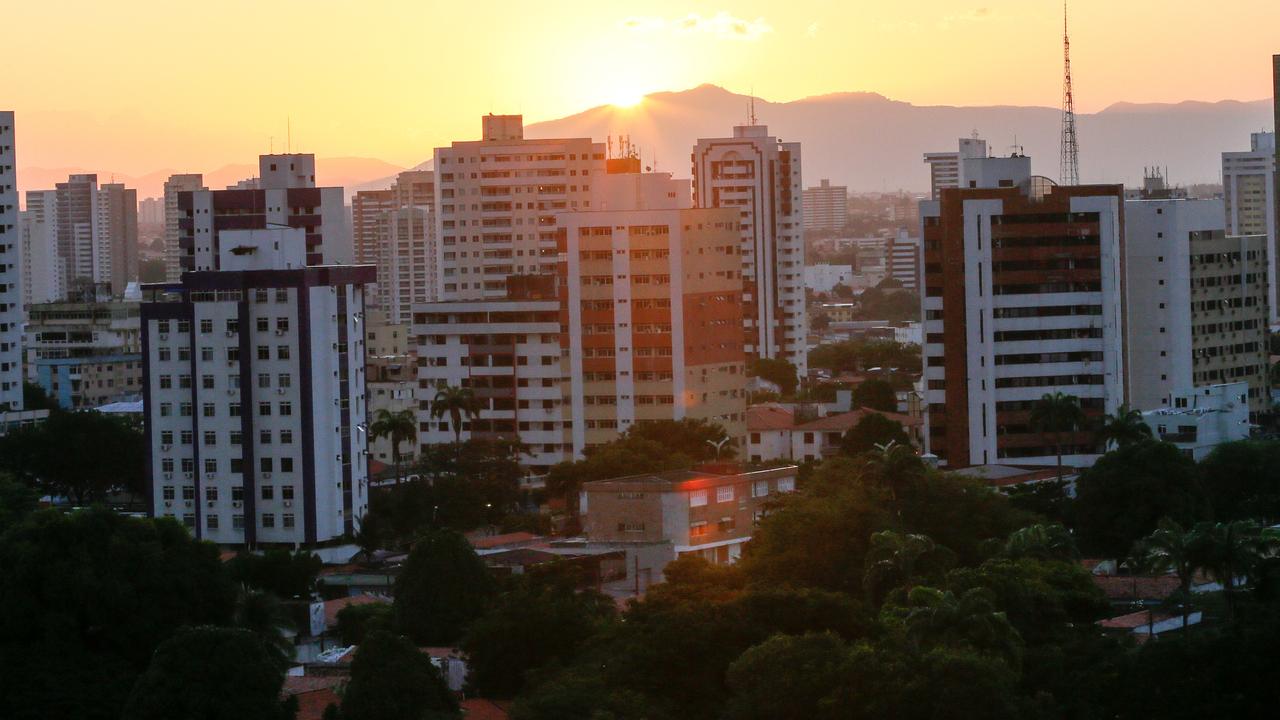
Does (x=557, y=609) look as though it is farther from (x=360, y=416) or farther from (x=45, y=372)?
(x=45, y=372)

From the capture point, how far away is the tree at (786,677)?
108 ft

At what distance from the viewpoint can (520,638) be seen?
39.0 metres

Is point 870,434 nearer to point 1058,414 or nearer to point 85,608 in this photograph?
point 1058,414

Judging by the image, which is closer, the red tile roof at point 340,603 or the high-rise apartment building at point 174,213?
the red tile roof at point 340,603

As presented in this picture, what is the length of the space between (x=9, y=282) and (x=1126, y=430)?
4822cm

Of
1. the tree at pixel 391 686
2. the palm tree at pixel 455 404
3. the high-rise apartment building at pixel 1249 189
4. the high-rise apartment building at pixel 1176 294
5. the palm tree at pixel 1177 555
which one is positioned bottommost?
the tree at pixel 391 686

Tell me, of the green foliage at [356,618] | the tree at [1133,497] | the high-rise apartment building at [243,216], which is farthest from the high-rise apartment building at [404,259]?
the green foliage at [356,618]

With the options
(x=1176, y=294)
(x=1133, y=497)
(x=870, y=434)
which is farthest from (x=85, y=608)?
(x=1176, y=294)

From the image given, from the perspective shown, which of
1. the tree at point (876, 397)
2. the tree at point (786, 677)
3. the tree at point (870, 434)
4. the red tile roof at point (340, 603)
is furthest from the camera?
the tree at point (876, 397)

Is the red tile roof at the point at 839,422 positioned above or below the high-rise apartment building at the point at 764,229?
below

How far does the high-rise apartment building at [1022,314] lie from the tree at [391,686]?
36873 millimetres

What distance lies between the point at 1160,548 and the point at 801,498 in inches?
368

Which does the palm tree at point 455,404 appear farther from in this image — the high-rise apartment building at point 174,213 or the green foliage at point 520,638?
the high-rise apartment building at point 174,213

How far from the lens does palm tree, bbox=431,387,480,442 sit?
232 ft
